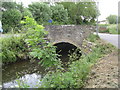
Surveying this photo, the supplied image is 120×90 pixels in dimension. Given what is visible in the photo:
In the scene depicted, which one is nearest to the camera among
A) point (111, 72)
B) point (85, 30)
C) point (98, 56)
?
point (111, 72)

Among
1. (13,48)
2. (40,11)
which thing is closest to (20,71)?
(13,48)

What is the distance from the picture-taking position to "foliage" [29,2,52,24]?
1466 cm

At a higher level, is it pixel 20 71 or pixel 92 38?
pixel 92 38

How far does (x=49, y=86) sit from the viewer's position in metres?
3.09

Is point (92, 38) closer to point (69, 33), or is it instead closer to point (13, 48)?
point (69, 33)

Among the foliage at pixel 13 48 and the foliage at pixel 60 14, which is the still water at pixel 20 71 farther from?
the foliage at pixel 60 14

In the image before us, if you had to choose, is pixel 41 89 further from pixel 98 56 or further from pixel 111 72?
pixel 98 56

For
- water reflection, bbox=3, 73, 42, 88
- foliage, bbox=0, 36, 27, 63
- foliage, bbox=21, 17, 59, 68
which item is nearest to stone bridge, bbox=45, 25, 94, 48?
foliage, bbox=0, 36, 27, 63

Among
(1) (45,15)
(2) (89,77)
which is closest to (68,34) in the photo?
(2) (89,77)

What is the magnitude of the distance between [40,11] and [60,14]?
6.95ft

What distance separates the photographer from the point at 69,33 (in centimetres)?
891

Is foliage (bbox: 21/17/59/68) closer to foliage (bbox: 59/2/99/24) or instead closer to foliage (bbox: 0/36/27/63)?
foliage (bbox: 0/36/27/63)

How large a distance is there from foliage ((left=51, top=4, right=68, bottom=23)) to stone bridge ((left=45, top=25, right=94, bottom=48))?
18.9 feet

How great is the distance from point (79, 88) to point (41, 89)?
0.82 m
